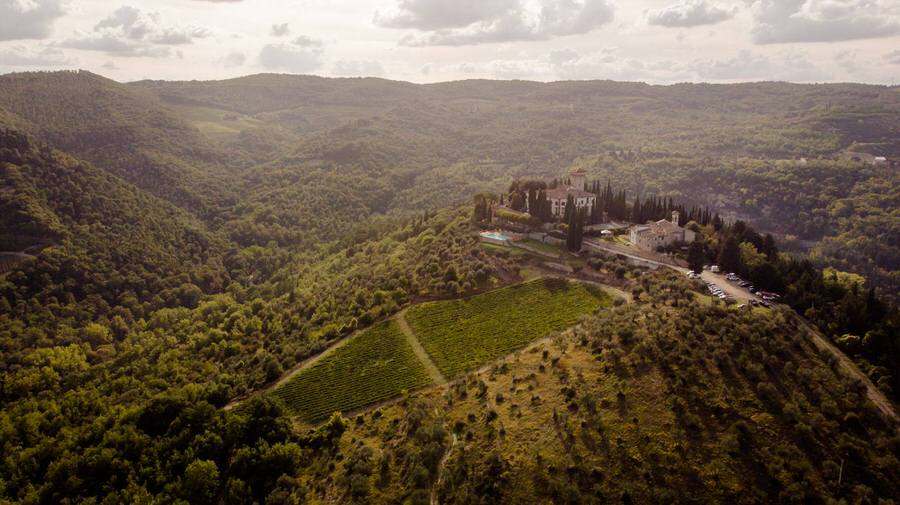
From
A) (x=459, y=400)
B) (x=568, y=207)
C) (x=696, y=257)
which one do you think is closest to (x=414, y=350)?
(x=459, y=400)

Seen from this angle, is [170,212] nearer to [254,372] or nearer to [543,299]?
[254,372]

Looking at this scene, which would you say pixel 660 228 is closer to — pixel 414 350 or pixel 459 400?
pixel 414 350

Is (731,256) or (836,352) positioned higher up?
(731,256)

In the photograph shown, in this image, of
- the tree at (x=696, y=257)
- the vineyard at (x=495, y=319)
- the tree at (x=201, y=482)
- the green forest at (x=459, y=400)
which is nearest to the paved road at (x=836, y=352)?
the green forest at (x=459, y=400)

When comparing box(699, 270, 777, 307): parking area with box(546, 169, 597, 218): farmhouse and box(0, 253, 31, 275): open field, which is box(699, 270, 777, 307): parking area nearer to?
box(546, 169, 597, 218): farmhouse

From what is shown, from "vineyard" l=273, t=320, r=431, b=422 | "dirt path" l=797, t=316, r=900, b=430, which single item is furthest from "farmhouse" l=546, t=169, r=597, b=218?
"dirt path" l=797, t=316, r=900, b=430

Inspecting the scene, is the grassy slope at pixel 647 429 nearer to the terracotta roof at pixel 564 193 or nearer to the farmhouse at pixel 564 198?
the farmhouse at pixel 564 198
